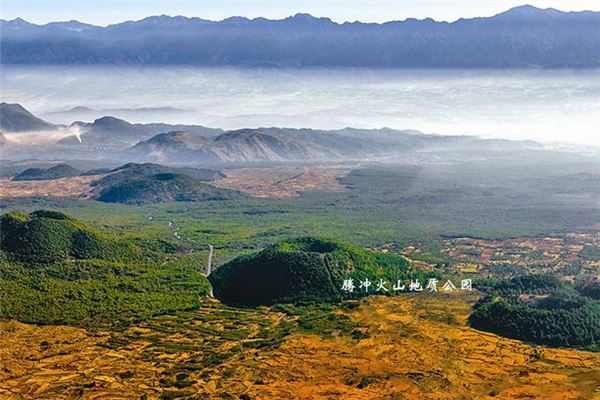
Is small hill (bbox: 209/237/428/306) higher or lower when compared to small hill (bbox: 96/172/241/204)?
higher

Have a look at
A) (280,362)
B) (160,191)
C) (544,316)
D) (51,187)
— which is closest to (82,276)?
(280,362)

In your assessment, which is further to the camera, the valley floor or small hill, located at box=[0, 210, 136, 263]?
small hill, located at box=[0, 210, 136, 263]

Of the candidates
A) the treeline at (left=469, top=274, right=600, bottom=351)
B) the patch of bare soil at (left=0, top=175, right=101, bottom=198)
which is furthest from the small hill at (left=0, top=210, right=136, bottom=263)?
the patch of bare soil at (left=0, top=175, right=101, bottom=198)

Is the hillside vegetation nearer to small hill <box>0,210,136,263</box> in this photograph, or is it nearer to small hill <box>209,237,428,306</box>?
small hill <box>0,210,136,263</box>

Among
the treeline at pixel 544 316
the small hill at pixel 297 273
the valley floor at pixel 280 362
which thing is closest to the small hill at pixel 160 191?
the small hill at pixel 297 273

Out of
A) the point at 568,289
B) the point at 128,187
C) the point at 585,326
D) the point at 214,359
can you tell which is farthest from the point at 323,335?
the point at 128,187

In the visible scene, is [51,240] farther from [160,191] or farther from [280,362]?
[160,191]

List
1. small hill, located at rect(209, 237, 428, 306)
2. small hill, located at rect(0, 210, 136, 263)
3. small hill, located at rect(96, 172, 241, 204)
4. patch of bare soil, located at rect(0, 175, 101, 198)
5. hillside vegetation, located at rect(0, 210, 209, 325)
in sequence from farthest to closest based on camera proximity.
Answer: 1. patch of bare soil, located at rect(0, 175, 101, 198)
2. small hill, located at rect(96, 172, 241, 204)
3. small hill, located at rect(0, 210, 136, 263)
4. small hill, located at rect(209, 237, 428, 306)
5. hillside vegetation, located at rect(0, 210, 209, 325)
